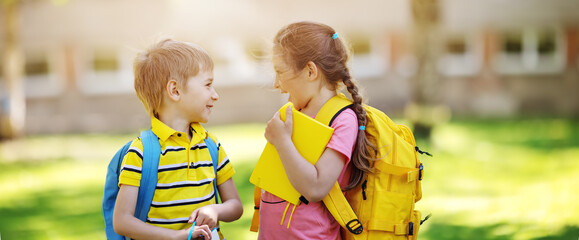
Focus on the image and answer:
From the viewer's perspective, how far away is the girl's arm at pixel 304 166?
246 cm

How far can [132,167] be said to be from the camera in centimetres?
238

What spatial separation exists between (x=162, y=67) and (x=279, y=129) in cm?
58

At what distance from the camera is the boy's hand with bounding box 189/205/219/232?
242 cm

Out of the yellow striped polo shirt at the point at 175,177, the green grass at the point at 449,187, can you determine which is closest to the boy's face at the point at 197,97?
the yellow striped polo shirt at the point at 175,177

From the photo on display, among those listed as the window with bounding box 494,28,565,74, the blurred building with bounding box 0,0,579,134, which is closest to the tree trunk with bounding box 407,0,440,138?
the blurred building with bounding box 0,0,579,134

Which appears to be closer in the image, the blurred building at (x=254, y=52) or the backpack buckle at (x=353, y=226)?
the backpack buckle at (x=353, y=226)

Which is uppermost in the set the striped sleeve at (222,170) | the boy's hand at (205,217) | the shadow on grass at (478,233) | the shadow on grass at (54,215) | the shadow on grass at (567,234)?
the striped sleeve at (222,170)

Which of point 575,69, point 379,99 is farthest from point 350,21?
point 575,69

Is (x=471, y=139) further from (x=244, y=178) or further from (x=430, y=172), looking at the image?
(x=244, y=178)

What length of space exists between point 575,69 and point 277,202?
20584mm

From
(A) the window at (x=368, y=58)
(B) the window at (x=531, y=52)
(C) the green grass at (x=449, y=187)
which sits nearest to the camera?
(C) the green grass at (x=449, y=187)

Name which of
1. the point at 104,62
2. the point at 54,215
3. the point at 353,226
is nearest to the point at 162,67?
the point at 353,226

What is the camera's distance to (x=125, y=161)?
238 cm

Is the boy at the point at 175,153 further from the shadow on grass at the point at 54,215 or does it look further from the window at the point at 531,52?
the window at the point at 531,52
